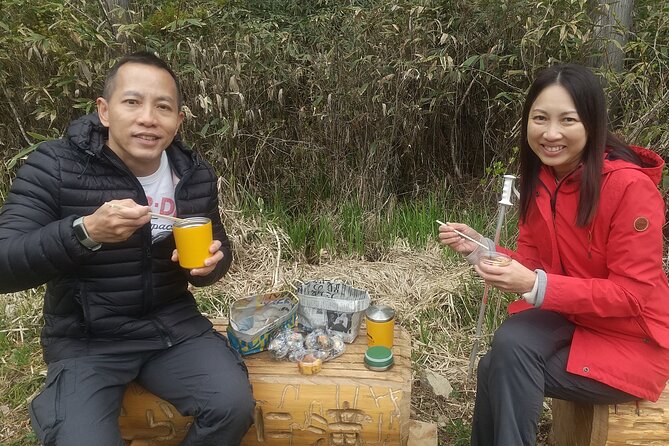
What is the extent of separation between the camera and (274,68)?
398 cm

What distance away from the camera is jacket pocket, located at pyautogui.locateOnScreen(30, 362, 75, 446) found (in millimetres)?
1699

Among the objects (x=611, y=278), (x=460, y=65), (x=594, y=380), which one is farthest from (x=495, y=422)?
(x=460, y=65)

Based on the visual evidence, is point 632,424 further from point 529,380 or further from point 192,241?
point 192,241

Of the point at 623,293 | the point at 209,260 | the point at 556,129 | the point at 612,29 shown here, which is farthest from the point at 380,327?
the point at 612,29

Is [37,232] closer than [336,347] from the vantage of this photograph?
Yes

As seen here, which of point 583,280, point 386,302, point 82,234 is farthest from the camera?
point 386,302

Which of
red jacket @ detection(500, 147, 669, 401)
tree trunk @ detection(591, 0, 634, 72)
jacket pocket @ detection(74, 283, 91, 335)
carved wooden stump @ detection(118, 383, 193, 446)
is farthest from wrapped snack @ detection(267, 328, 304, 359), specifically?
tree trunk @ detection(591, 0, 634, 72)

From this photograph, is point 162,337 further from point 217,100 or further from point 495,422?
point 217,100

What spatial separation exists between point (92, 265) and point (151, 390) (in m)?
0.52

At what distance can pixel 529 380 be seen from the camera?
1.86 metres

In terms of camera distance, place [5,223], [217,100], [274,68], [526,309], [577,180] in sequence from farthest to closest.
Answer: [274,68]
[217,100]
[526,309]
[577,180]
[5,223]

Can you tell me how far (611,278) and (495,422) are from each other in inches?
25.6

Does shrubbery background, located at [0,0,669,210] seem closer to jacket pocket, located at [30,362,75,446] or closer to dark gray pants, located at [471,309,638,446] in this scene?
dark gray pants, located at [471,309,638,446]

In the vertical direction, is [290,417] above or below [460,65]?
below
